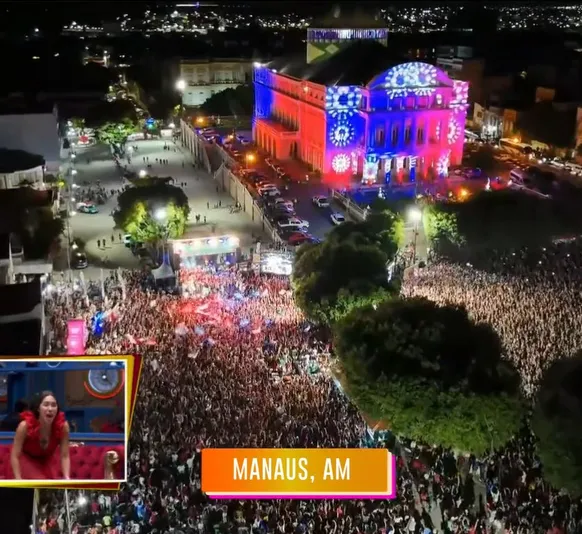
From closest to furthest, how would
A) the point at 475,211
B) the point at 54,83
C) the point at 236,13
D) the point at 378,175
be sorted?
1. the point at 475,211
2. the point at 378,175
3. the point at 54,83
4. the point at 236,13

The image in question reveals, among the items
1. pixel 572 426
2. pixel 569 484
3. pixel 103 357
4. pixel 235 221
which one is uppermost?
pixel 103 357

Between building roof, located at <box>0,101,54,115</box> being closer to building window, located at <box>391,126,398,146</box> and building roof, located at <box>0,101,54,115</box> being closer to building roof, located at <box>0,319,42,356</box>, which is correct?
building window, located at <box>391,126,398,146</box>

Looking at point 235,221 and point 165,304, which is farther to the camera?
point 235,221

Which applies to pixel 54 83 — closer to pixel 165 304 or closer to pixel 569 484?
pixel 165 304

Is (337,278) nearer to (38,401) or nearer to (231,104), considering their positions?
(38,401)

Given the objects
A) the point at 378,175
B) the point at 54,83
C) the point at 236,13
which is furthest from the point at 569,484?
the point at 236,13

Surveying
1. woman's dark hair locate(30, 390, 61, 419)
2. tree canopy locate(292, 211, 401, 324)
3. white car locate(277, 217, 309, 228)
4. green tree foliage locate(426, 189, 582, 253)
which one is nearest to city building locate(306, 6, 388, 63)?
white car locate(277, 217, 309, 228)
